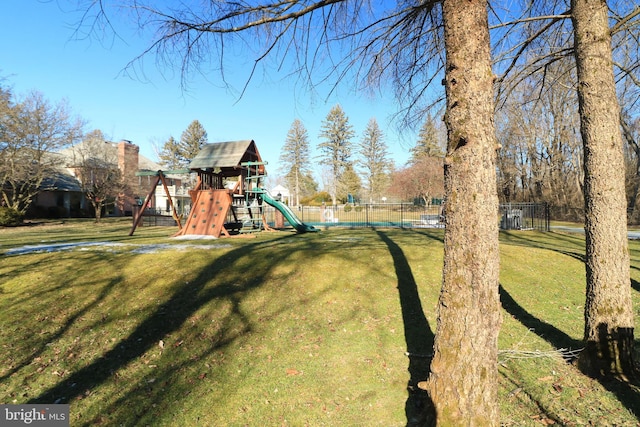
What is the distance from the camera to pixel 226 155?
1516 centimetres

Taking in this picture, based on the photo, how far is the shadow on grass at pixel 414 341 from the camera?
3303 millimetres

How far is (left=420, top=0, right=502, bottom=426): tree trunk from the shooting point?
2504 millimetres

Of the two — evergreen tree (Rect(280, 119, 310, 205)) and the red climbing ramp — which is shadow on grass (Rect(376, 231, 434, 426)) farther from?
evergreen tree (Rect(280, 119, 310, 205))

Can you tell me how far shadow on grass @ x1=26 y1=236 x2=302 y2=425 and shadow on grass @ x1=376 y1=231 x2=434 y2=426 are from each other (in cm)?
239

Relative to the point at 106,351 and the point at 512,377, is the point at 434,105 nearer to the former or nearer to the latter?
the point at 512,377

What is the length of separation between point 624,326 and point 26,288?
9.15 meters

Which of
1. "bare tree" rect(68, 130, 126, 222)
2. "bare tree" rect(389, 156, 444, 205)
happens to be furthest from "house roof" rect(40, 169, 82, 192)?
"bare tree" rect(389, 156, 444, 205)

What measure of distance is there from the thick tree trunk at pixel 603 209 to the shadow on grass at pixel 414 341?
5.80 feet

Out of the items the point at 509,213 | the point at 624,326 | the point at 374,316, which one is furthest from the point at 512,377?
the point at 509,213

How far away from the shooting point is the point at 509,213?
18.3 metres

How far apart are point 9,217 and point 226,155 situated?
53.7 feet

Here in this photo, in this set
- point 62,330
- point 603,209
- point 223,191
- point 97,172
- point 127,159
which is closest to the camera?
point 603,209

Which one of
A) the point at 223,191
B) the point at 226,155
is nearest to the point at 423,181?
the point at 226,155

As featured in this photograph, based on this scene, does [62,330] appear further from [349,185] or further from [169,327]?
[349,185]
